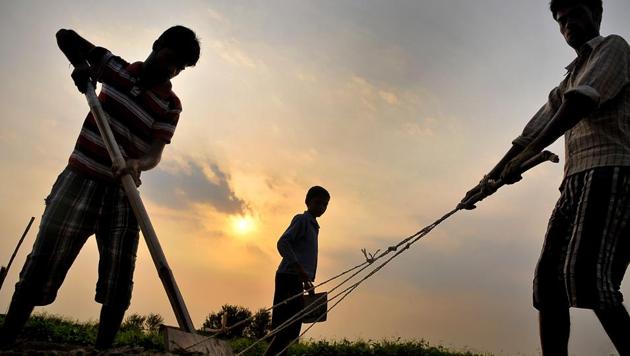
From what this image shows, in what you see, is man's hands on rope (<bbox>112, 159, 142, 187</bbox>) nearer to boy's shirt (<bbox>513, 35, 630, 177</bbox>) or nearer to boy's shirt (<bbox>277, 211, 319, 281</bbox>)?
boy's shirt (<bbox>277, 211, 319, 281</bbox>)

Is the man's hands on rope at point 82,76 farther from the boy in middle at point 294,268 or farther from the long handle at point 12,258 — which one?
the long handle at point 12,258

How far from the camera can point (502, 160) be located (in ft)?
9.47

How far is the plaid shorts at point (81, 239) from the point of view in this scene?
2738mm

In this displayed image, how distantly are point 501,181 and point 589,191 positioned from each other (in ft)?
1.82

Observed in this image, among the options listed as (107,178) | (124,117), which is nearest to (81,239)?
(107,178)

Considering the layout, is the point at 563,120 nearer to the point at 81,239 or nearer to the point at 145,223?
the point at 145,223

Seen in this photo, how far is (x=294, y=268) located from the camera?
4480mm

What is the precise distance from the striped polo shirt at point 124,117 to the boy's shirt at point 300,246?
1768mm

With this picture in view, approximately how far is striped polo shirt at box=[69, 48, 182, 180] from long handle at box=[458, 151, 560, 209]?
2.06 meters

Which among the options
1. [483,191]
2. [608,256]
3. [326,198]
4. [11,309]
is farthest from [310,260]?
[608,256]

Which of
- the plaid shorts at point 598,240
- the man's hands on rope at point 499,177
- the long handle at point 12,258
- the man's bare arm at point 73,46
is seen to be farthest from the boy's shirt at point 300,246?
the long handle at point 12,258

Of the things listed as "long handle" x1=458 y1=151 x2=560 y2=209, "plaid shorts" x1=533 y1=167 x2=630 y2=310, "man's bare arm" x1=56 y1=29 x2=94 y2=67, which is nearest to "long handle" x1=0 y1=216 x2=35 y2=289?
"man's bare arm" x1=56 y1=29 x2=94 y2=67

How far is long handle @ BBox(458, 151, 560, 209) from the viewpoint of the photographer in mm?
2459

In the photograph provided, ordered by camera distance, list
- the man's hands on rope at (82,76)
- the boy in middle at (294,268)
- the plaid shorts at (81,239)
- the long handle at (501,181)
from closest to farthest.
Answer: the long handle at (501,181), the plaid shorts at (81,239), the man's hands on rope at (82,76), the boy in middle at (294,268)
